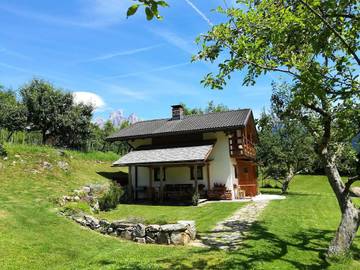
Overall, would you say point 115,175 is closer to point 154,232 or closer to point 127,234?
point 127,234

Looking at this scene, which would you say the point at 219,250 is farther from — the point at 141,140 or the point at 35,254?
the point at 141,140

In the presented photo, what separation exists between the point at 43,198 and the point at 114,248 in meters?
7.37

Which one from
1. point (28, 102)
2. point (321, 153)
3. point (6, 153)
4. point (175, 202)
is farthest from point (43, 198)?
point (28, 102)

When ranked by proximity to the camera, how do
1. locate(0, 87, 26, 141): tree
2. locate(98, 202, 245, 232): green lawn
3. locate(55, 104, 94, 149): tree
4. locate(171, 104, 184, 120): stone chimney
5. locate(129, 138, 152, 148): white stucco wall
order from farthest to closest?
1. locate(55, 104, 94, 149): tree
2. locate(171, 104, 184, 120): stone chimney
3. locate(0, 87, 26, 141): tree
4. locate(129, 138, 152, 148): white stucco wall
5. locate(98, 202, 245, 232): green lawn

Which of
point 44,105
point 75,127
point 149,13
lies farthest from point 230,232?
point 44,105

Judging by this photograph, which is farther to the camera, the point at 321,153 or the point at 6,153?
the point at 6,153

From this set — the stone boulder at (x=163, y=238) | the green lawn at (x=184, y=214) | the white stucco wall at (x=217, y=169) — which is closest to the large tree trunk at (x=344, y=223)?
the stone boulder at (x=163, y=238)

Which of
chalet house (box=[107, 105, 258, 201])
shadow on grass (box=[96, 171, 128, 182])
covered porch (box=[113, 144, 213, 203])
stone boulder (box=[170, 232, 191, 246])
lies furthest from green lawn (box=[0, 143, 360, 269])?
shadow on grass (box=[96, 171, 128, 182])

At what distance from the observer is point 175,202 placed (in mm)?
23109

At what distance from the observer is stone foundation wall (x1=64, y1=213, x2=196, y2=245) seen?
10547 millimetres

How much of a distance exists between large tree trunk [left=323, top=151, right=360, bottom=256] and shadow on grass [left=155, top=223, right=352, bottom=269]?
507mm

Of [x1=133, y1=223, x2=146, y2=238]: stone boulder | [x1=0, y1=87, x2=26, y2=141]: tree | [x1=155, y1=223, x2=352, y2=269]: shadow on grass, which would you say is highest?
[x1=0, y1=87, x2=26, y2=141]: tree

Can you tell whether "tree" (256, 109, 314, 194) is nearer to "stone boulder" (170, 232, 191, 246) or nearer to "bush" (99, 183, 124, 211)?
"bush" (99, 183, 124, 211)

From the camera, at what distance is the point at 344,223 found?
32.9 feet
